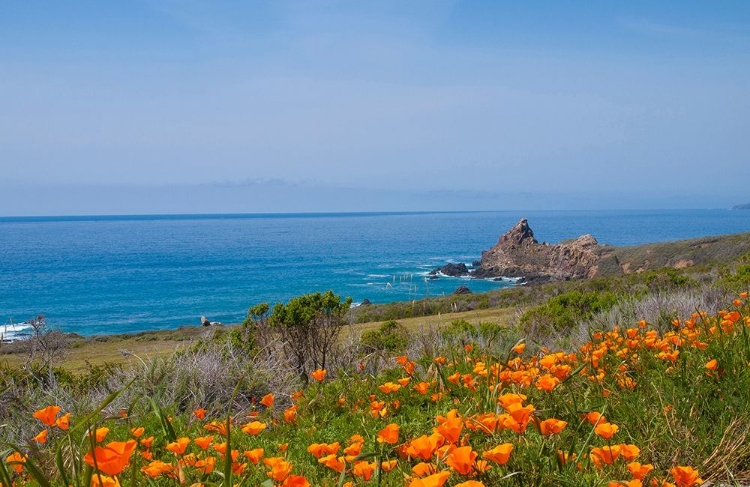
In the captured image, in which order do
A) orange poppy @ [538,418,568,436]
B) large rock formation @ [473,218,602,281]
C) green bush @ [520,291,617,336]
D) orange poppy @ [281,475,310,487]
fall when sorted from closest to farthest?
orange poppy @ [281,475,310,487]
orange poppy @ [538,418,568,436]
green bush @ [520,291,617,336]
large rock formation @ [473,218,602,281]

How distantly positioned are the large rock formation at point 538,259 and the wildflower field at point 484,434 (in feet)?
193

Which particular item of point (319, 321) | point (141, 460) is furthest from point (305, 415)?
point (319, 321)

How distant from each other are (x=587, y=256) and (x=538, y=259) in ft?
27.5

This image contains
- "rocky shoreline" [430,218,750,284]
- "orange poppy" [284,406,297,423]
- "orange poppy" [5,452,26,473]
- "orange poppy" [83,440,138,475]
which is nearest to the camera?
"orange poppy" [83,440,138,475]

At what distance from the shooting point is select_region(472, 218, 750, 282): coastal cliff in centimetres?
4828

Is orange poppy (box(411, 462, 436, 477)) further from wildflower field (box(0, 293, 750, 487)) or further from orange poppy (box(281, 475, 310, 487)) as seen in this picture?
orange poppy (box(281, 475, 310, 487))

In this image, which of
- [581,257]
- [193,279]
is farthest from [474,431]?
[193,279]

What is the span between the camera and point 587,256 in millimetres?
61688

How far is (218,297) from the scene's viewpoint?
192ft

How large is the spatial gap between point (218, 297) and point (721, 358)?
192 feet

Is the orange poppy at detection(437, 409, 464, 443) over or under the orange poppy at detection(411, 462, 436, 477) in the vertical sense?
over

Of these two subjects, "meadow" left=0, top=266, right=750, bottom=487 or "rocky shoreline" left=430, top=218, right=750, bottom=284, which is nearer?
"meadow" left=0, top=266, right=750, bottom=487

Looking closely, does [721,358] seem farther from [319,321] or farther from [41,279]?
[41,279]

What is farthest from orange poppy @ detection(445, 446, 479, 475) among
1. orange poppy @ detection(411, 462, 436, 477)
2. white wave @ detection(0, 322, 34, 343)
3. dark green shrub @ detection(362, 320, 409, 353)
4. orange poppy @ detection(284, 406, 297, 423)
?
dark green shrub @ detection(362, 320, 409, 353)
